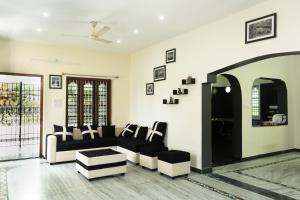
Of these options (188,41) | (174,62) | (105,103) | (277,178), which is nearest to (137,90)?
(105,103)

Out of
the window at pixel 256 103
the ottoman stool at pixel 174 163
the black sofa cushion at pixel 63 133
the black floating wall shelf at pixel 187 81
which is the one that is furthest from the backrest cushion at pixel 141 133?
the window at pixel 256 103

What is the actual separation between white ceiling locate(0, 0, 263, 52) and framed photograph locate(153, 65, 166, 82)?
0.78m

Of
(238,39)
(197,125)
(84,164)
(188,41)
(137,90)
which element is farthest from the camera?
(137,90)

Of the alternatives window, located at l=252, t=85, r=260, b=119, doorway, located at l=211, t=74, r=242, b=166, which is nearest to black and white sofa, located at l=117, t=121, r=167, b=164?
doorway, located at l=211, t=74, r=242, b=166

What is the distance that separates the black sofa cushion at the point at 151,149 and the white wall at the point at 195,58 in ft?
1.68

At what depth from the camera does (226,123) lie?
8.97 m

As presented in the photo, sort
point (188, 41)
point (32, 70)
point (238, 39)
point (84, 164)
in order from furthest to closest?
point (32, 70) → point (188, 41) → point (84, 164) → point (238, 39)

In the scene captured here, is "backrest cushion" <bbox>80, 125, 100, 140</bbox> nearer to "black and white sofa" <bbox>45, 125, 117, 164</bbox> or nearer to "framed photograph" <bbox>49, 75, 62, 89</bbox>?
"black and white sofa" <bbox>45, 125, 117, 164</bbox>

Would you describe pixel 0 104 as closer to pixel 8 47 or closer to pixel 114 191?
pixel 8 47

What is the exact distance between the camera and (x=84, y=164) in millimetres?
4766

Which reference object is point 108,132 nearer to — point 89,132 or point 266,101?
point 89,132

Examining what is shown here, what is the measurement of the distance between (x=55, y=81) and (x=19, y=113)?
156cm

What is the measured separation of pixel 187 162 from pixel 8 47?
536 centimetres

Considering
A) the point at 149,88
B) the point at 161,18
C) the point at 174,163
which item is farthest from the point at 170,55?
the point at 174,163
